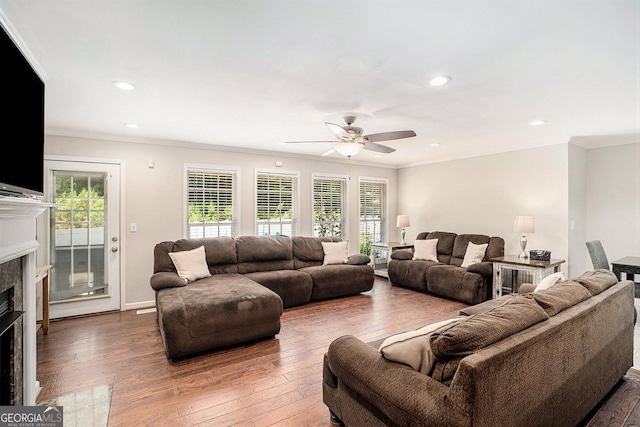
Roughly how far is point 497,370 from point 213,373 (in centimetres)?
233

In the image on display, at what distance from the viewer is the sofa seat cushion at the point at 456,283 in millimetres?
4621

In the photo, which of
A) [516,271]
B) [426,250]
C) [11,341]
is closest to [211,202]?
[11,341]

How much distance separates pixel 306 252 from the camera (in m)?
5.36

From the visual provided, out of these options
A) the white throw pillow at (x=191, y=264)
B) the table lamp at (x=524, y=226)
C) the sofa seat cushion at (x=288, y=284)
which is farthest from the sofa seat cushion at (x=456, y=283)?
the white throw pillow at (x=191, y=264)

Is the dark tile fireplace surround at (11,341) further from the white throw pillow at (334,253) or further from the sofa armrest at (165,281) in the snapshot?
the white throw pillow at (334,253)

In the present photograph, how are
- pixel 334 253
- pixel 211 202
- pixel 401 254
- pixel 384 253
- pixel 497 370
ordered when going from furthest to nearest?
1. pixel 384 253
2. pixel 401 254
3. pixel 334 253
4. pixel 211 202
5. pixel 497 370

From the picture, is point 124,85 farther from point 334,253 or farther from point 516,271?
point 516,271

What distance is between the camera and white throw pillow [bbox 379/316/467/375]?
1524 mm

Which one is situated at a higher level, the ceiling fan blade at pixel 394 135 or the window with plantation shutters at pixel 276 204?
the ceiling fan blade at pixel 394 135

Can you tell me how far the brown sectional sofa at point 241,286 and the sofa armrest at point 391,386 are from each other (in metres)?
1.56

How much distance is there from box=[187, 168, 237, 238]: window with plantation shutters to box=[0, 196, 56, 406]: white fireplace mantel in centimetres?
306

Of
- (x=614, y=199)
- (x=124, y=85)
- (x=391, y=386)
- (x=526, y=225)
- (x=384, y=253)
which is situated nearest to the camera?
(x=391, y=386)

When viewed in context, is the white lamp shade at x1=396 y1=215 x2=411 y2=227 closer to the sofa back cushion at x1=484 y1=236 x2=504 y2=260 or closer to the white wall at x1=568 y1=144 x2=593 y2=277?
the sofa back cushion at x1=484 y1=236 x2=504 y2=260
